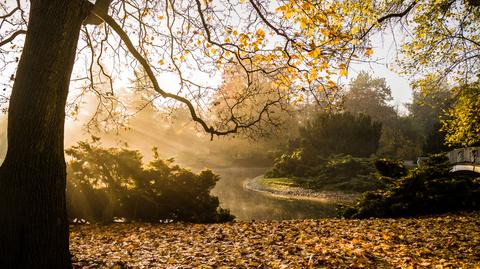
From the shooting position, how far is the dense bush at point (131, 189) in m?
10.4

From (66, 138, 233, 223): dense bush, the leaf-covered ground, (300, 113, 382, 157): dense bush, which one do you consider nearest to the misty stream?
(66, 138, 233, 223): dense bush

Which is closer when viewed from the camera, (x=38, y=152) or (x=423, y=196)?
(x=38, y=152)

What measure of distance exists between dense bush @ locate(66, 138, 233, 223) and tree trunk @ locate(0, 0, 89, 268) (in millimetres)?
6229

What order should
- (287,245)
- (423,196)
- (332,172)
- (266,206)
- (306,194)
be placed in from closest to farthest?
(287,245) < (423,196) < (266,206) < (306,194) < (332,172)

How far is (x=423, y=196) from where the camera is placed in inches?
430

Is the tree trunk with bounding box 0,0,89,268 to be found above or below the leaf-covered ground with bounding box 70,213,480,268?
above

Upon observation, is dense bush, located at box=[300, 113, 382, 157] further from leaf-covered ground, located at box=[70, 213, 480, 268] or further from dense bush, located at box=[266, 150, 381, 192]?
leaf-covered ground, located at box=[70, 213, 480, 268]

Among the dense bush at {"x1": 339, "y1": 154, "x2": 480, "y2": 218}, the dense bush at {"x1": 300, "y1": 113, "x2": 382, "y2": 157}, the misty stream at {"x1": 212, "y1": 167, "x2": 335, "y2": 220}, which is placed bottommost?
the misty stream at {"x1": 212, "y1": 167, "x2": 335, "y2": 220}

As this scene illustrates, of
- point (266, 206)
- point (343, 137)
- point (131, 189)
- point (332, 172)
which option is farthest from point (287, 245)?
point (343, 137)

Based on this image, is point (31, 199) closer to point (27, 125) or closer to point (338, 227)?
point (27, 125)

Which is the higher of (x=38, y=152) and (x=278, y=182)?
(x=38, y=152)

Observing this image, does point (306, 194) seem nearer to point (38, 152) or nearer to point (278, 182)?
point (278, 182)

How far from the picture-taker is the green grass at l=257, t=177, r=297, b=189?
24.9 meters

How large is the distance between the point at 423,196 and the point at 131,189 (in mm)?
8697
